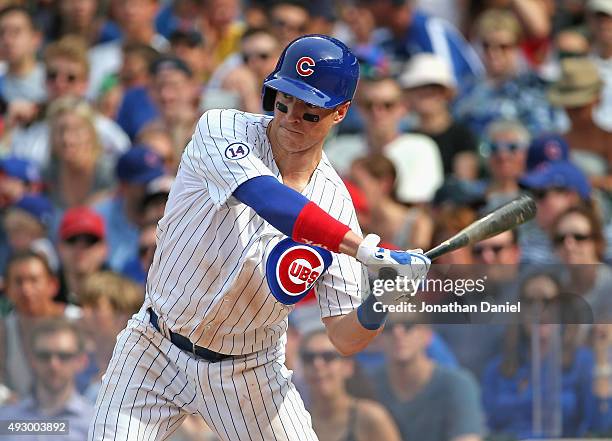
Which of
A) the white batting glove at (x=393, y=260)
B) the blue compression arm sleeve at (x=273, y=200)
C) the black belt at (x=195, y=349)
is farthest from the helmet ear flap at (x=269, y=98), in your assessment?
the black belt at (x=195, y=349)

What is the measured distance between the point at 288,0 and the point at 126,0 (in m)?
1.34

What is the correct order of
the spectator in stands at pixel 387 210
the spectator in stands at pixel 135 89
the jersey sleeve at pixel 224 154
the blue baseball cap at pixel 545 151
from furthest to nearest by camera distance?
the spectator in stands at pixel 135 89 → the blue baseball cap at pixel 545 151 → the spectator in stands at pixel 387 210 → the jersey sleeve at pixel 224 154

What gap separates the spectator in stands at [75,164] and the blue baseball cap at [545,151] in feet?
8.46


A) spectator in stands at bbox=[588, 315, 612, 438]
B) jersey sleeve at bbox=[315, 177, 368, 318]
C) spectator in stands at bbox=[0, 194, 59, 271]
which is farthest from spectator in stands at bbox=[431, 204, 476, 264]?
jersey sleeve at bbox=[315, 177, 368, 318]

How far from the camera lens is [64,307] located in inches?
247

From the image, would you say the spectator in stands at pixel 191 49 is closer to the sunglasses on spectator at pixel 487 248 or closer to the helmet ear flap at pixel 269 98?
the sunglasses on spectator at pixel 487 248

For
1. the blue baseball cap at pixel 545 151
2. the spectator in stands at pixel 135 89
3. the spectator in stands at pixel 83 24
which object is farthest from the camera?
the spectator in stands at pixel 83 24

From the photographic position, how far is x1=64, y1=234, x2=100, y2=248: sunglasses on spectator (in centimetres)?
704

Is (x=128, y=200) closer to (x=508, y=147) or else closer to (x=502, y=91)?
(x=508, y=147)

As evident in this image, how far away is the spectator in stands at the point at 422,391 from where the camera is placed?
5613 mm

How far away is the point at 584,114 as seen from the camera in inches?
309

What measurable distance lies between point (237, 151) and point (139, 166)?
3759mm

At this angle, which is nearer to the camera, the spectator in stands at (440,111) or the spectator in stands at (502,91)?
the spectator in stands at (440,111)

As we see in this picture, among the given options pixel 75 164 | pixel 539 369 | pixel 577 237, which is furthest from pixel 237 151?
pixel 75 164
